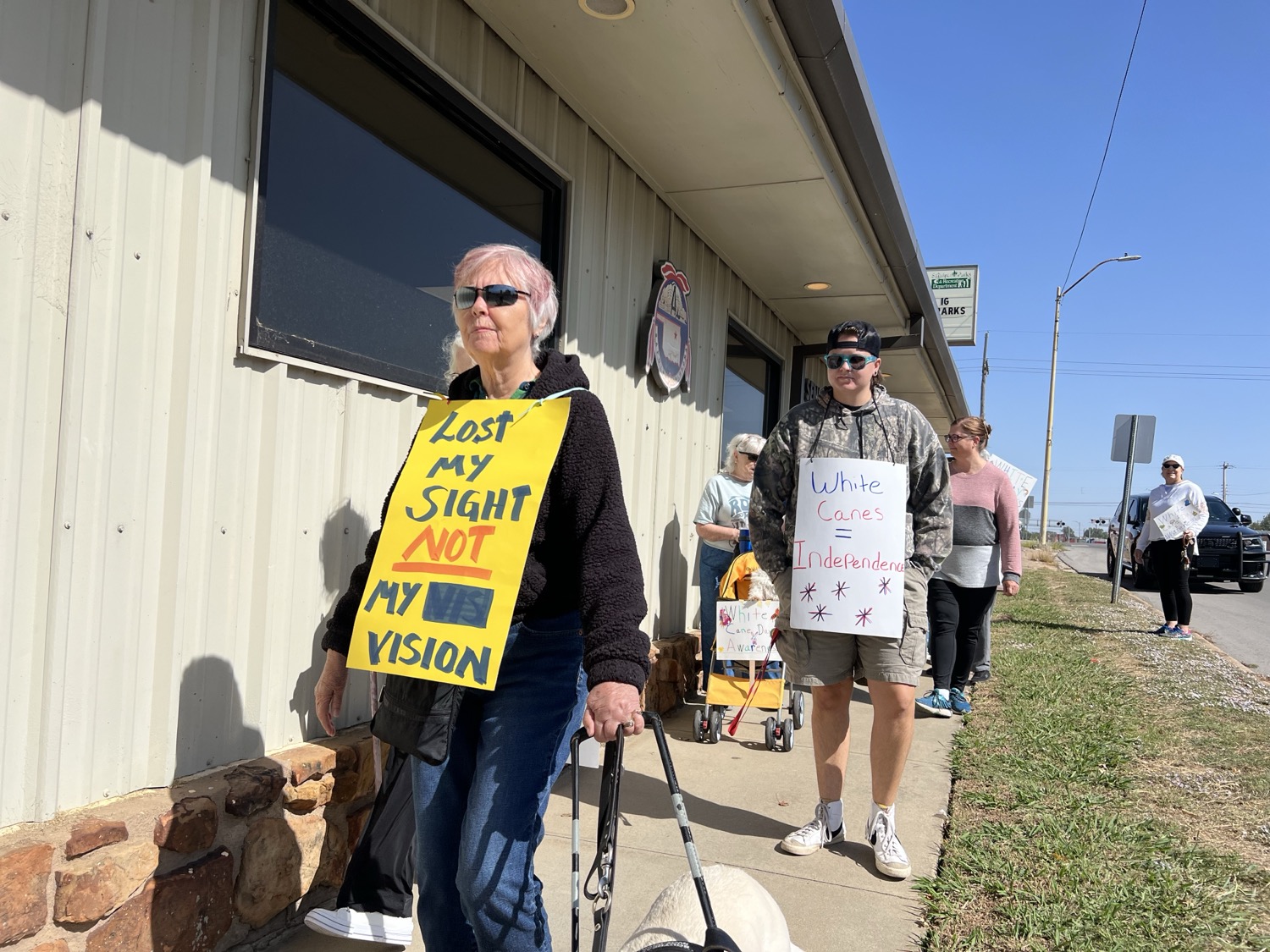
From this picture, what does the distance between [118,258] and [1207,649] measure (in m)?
10.0

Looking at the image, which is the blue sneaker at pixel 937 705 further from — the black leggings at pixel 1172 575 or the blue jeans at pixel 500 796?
the black leggings at pixel 1172 575

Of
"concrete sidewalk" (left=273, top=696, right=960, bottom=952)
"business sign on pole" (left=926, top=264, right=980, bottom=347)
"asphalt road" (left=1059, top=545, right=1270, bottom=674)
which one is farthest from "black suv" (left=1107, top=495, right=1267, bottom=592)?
"concrete sidewalk" (left=273, top=696, right=960, bottom=952)

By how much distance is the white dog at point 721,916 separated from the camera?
1863 millimetres

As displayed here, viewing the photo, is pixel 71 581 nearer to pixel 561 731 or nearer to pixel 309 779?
pixel 309 779

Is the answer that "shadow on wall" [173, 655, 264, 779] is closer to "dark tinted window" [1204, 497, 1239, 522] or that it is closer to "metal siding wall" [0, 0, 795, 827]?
"metal siding wall" [0, 0, 795, 827]

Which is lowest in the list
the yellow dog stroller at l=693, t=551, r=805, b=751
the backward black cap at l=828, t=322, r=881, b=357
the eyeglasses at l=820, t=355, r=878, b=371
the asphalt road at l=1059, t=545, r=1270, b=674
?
the asphalt road at l=1059, t=545, r=1270, b=674

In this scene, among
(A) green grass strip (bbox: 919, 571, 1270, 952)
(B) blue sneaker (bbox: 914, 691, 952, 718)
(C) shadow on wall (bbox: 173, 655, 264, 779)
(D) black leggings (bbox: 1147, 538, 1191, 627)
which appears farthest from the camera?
(D) black leggings (bbox: 1147, 538, 1191, 627)

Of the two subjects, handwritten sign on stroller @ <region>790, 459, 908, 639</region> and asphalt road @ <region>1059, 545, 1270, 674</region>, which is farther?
asphalt road @ <region>1059, 545, 1270, 674</region>

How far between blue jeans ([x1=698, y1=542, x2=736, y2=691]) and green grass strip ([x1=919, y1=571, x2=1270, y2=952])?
1.58m

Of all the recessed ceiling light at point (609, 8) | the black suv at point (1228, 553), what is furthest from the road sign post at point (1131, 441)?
the recessed ceiling light at point (609, 8)

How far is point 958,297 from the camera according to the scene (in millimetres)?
21500

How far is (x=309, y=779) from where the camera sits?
292 centimetres

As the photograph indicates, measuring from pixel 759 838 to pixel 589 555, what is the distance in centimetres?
241

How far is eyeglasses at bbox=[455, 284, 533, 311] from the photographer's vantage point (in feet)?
6.96
